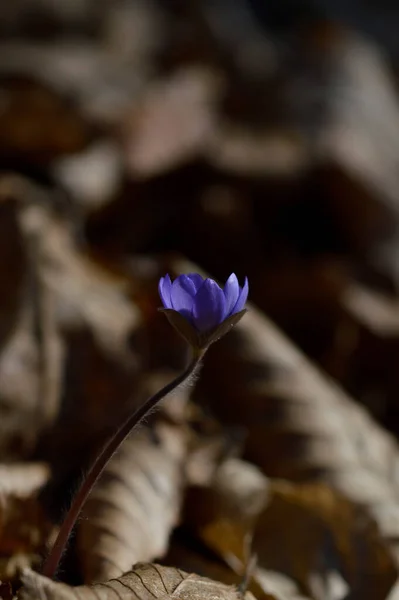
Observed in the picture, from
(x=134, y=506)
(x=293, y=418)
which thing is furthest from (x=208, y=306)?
(x=293, y=418)

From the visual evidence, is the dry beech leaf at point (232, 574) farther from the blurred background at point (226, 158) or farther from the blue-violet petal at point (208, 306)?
the blurred background at point (226, 158)

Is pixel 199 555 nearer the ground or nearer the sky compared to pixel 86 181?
nearer the sky

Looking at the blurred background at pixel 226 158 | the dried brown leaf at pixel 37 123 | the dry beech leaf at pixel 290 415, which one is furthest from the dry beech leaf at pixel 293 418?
the dried brown leaf at pixel 37 123

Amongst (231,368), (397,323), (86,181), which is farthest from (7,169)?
(397,323)

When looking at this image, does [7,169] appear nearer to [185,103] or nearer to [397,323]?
[185,103]

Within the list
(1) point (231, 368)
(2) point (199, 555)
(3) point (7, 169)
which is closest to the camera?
(2) point (199, 555)

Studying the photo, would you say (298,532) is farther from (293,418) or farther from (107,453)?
(107,453)

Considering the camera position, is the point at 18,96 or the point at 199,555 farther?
the point at 18,96
